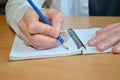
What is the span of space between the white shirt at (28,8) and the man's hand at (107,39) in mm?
286

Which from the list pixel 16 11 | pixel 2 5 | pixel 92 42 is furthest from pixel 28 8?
pixel 2 5

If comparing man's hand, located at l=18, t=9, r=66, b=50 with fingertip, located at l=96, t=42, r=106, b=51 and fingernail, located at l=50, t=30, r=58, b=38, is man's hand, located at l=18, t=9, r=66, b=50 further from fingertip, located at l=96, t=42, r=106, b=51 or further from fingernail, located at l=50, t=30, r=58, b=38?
fingertip, located at l=96, t=42, r=106, b=51

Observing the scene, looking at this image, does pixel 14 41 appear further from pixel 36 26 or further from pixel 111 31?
pixel 111 31

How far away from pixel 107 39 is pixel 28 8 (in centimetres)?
33

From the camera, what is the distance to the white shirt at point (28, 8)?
3.10ft

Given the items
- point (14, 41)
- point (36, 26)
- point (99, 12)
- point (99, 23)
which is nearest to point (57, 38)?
point (36, 26)

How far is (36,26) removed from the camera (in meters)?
0.78

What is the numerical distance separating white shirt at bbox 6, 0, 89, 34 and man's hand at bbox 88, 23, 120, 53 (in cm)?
29

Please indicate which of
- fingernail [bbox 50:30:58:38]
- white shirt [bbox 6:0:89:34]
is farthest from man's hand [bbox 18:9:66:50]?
white shirt [bbox 6:0:89:34]

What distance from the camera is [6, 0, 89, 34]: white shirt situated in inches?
37.2

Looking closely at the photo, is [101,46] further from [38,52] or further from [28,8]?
[28,8]

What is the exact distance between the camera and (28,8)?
3.03 ft

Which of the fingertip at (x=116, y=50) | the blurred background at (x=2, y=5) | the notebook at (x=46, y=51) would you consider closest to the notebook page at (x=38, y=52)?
the notebook at (x=46, y=51)

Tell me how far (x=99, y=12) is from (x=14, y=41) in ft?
2.18
